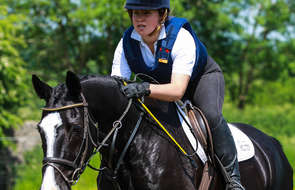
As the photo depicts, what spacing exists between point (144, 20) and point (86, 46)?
17.7 meters

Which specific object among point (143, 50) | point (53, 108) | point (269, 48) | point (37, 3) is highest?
point (37, 3)

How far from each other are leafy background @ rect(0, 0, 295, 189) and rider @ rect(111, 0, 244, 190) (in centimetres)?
568

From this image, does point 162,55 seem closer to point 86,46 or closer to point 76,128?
point 76,128

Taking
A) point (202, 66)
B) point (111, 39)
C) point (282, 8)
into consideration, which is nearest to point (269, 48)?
point (282, 8)

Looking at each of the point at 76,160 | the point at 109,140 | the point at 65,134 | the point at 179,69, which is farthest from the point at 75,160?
the point at 179,69

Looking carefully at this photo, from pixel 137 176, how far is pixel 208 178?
2.34 feet

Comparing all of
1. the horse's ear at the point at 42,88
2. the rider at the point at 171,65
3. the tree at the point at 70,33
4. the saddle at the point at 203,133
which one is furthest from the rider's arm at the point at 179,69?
the tree at the point at 70,33

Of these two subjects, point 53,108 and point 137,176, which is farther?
point 137,176

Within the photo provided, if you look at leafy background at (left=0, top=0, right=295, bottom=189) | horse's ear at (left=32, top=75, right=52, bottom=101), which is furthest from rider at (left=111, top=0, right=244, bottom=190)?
leafy background at (left=0, top=0, right=295, bottom=189)

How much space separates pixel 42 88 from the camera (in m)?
2.79

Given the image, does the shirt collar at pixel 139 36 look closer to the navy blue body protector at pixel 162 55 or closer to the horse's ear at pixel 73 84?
the navy blue body protector at pixel 162 55

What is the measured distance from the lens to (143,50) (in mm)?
3311

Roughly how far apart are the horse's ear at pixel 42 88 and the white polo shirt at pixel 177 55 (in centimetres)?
83

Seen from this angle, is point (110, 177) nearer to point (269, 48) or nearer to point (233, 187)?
point (233, 187)
